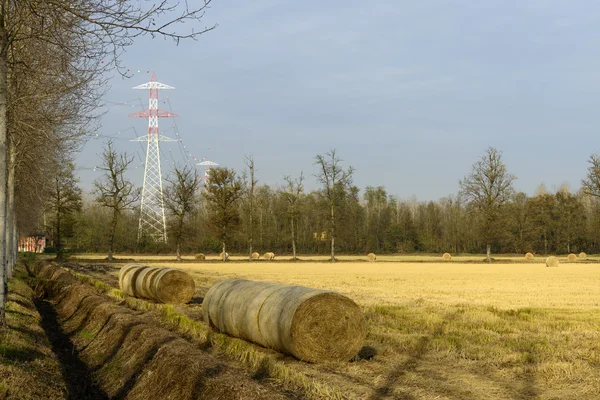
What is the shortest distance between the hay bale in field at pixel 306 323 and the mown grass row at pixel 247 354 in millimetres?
367

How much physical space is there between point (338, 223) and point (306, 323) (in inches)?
2626

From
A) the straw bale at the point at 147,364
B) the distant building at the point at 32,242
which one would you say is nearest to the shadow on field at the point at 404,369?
the straw bale at the point at 147,364

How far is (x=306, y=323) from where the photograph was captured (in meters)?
10.2

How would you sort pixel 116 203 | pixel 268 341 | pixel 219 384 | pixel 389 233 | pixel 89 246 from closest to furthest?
pixel 219 384 → pixel 268 341 → pixel 116 203 → pixel 89 246 → pixel 389 233

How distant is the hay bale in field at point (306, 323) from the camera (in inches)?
400

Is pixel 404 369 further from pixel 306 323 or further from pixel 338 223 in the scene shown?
pixel 338 223

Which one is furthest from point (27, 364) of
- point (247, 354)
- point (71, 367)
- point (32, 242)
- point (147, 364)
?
point (32, 242)

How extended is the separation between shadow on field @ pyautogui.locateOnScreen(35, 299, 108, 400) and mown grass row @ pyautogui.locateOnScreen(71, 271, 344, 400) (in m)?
2.09

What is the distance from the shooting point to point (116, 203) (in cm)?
6519

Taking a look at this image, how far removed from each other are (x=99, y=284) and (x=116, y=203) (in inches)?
1579

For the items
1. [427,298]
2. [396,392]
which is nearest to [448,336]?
[396,392]

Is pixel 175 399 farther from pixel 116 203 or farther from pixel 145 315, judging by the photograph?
pixel 116 203

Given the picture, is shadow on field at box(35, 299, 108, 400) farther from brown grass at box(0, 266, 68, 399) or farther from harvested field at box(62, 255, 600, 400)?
harvested field at box(62, 255, 600, 400)

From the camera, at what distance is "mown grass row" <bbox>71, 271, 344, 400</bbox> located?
309 inches
